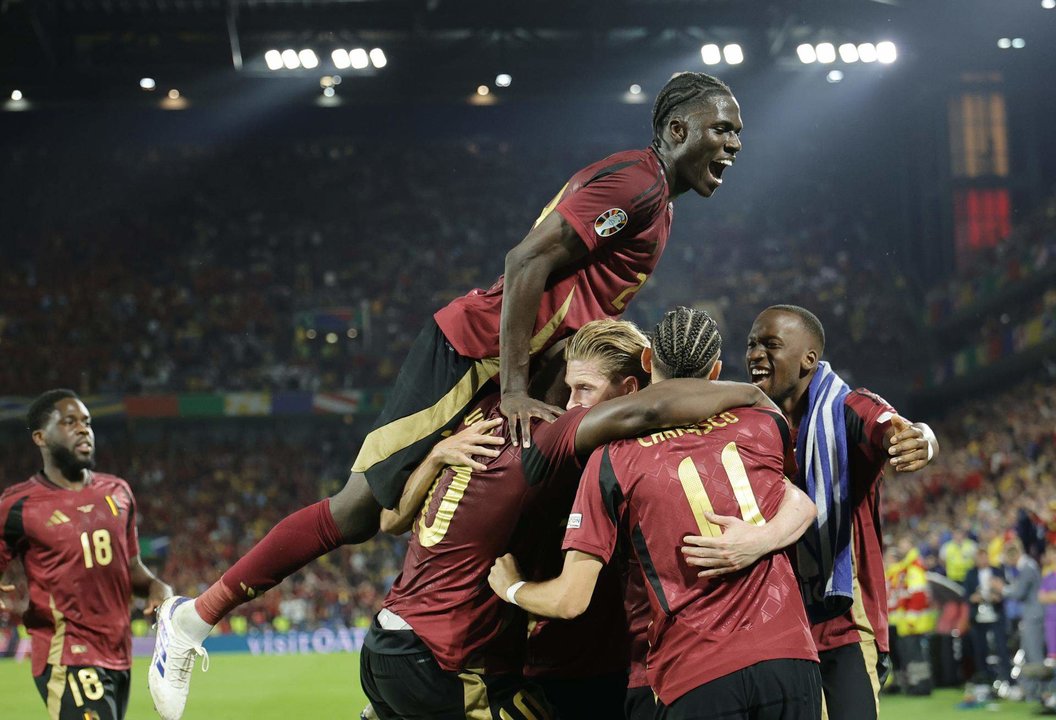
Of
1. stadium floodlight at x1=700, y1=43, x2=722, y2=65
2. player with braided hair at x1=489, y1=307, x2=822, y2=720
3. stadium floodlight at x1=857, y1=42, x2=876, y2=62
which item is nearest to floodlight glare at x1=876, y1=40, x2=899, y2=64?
stadium floodlight at x1=857, y1=42, x2=876, y2=62

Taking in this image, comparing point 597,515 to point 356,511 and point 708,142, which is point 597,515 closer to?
point 356,511

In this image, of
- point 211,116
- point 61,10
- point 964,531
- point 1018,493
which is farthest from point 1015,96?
point 61,10

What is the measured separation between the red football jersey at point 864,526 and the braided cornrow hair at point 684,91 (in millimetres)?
1328

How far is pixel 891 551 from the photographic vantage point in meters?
15.0

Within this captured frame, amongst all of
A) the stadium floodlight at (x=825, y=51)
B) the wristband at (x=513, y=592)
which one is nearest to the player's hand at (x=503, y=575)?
the wristband at (x=513, y=592)

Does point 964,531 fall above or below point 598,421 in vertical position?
below

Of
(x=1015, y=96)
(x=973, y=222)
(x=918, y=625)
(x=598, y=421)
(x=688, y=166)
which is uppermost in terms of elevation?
(x=1015, y=96)

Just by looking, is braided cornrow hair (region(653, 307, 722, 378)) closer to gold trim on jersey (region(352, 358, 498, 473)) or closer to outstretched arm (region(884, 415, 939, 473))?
outstretched arm (region(884, 415, 939, 473))

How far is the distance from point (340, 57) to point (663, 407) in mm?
22277

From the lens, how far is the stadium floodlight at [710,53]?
24656mm

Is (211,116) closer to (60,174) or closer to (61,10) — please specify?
(60,174)

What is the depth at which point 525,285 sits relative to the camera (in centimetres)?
447

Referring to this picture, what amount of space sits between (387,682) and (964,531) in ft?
41.2

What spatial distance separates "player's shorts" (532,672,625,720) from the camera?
4.52 meters
